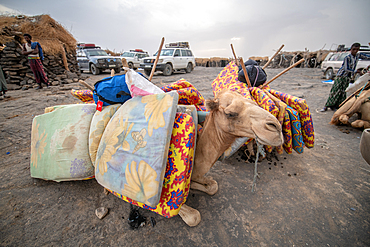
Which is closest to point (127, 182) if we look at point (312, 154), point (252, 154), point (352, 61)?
point (252, 154)

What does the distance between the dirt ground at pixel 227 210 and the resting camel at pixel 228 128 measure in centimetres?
40

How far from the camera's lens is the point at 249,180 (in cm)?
239

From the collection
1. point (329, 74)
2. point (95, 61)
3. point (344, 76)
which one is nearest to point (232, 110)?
point (344, 76)

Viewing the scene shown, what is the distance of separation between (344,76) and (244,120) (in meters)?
6.27

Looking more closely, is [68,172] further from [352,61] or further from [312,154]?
[352,61]

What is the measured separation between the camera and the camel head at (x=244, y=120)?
3.94 ft

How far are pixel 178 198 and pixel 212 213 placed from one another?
76cm

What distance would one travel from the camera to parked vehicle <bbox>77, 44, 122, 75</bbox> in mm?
12273

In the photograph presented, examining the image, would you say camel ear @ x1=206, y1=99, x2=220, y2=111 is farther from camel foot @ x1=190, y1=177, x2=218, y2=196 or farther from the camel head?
camel foot @ x1=190, y1=177, x2=218, y2=196

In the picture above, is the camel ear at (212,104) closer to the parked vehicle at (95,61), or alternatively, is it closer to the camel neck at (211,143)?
the camel neck at (211,143)

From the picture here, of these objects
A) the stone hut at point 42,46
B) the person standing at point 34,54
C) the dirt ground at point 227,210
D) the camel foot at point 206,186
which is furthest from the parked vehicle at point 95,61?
the camel foot at point 206,186

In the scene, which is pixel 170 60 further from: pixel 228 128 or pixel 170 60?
pixel 228 128

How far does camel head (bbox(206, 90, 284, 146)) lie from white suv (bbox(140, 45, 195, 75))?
1062 centimetres

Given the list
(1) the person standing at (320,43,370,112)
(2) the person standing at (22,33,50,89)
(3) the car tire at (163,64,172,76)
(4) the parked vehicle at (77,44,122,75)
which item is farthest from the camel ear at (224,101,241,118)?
(4) the parked vehicle at (77,44,122,75)
